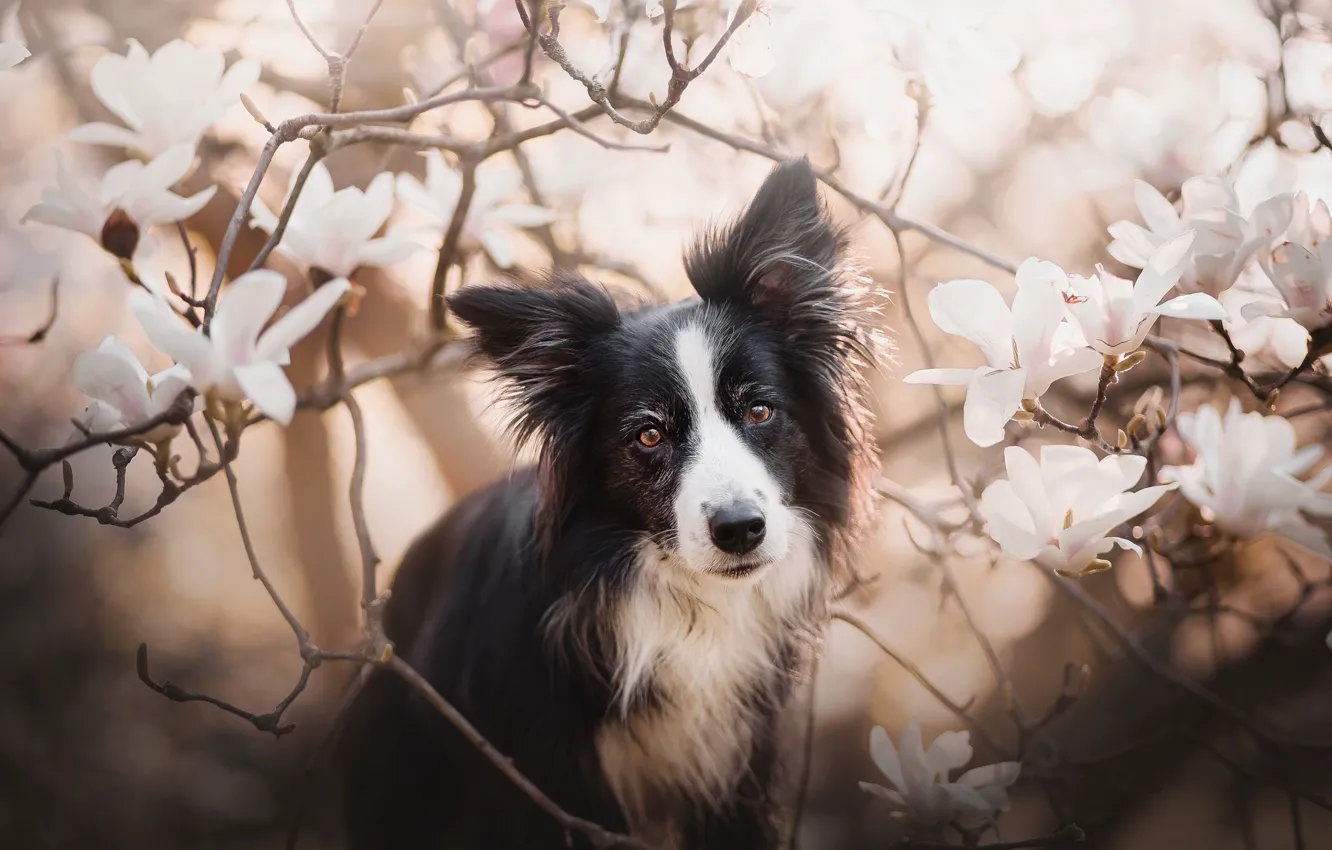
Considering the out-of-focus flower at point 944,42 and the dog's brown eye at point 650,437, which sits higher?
the out-of-focus flower at point 944,42

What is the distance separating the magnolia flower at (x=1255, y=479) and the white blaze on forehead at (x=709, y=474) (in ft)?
2.33

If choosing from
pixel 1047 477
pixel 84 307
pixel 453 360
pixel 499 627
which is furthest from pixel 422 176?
pixel 1047 477

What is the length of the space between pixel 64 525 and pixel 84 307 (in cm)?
81

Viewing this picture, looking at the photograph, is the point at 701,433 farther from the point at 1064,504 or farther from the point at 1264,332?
the point at 1264,332

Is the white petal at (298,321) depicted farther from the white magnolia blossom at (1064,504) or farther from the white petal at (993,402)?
the white magnolia blossom at (1064,504)

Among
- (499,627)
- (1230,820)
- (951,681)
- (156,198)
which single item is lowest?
(1230,820)

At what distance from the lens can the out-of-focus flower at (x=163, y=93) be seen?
1.34 m

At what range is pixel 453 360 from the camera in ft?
8.64

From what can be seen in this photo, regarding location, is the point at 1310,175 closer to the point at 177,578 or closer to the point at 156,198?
the point at 156,198

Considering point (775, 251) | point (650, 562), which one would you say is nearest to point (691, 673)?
point (650, 562)

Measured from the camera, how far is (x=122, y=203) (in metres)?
1.32

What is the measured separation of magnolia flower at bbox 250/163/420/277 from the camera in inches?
60.2

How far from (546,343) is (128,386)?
86cm

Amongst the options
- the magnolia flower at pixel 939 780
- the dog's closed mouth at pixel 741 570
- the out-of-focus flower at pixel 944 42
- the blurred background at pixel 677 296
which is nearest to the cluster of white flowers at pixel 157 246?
the blurred background at pixel 677 296
